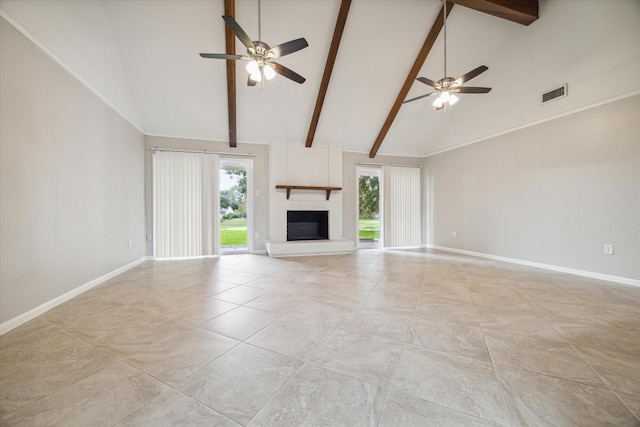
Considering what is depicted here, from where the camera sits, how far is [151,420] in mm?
1103

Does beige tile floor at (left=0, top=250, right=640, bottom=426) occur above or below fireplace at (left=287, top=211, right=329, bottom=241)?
below

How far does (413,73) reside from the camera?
469cm

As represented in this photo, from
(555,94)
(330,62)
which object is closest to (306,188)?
(330,62)

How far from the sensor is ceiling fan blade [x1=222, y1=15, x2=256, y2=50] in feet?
7.62

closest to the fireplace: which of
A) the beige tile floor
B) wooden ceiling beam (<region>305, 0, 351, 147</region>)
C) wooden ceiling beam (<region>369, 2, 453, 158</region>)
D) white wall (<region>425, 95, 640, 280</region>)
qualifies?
wooden ceiling beam (<region>305, 0, 351, 147</region>)

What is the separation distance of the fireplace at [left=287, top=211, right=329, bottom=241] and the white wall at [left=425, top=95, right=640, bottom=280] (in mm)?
3333

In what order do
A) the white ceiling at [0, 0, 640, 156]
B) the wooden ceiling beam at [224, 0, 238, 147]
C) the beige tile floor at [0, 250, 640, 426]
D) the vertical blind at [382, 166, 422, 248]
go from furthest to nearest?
the vertical blind at [382, 166, 422, 248]
the wooden ceiling beam at [224, 0, 238, 147]
the white ceiling at [0, 0, 640, 156]
the beige tile floor at [0, 250, 640, 426]

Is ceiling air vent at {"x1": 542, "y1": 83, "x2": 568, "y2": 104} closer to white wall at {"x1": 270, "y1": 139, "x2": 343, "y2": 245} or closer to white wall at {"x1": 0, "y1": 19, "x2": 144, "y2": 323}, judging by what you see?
white wall at {"x1": 270, "y1": 139, "x2": 343, "y2": 245}

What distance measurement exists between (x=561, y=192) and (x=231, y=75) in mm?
5876

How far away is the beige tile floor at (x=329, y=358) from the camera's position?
1166 millimetres

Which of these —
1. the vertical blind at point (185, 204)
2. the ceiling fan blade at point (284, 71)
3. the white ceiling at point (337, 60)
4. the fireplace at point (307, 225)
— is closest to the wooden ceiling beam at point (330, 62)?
the white ceiling at point (337, 60)

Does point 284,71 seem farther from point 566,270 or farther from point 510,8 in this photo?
point 566,270

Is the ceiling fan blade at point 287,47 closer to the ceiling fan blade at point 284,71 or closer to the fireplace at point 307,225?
the ceiling fan blade at point 284,71

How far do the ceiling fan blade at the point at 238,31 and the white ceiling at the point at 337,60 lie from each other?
5.16 feet
